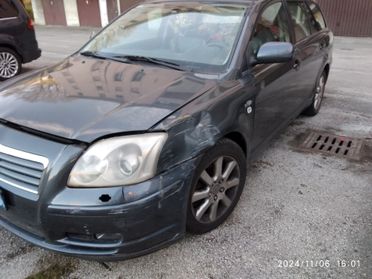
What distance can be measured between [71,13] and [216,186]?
70.9 ft

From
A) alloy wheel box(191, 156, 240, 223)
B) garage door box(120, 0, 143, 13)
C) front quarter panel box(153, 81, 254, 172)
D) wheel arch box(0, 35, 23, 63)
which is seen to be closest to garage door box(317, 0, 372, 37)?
garage door box(120, 0, 143, 13)

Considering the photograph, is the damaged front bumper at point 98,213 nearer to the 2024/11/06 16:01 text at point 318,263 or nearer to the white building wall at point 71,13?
the 2024/11/06 16:01 text at point 318,263

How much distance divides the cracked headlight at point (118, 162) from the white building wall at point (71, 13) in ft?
69.9

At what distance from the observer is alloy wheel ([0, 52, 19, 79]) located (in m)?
7.23

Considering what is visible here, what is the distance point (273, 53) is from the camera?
2.85 m

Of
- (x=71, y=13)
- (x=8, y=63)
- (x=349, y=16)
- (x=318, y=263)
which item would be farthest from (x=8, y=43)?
(x=71, y=13)

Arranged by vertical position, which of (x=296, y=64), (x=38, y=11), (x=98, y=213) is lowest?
(x=38, y=11)

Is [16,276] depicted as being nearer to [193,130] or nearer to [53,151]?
[53,151]

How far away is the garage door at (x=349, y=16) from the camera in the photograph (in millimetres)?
13945

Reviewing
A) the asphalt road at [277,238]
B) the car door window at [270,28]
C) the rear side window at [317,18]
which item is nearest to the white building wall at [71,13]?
the rear side window at [317,18]

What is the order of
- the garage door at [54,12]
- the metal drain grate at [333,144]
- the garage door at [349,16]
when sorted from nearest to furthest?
the metal drain grate at [333,144], the garage door at [349,16], the garage door at [54,12]

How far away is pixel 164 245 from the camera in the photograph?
7.26ft

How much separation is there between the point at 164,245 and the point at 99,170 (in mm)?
611

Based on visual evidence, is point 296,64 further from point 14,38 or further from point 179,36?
point 14,38
